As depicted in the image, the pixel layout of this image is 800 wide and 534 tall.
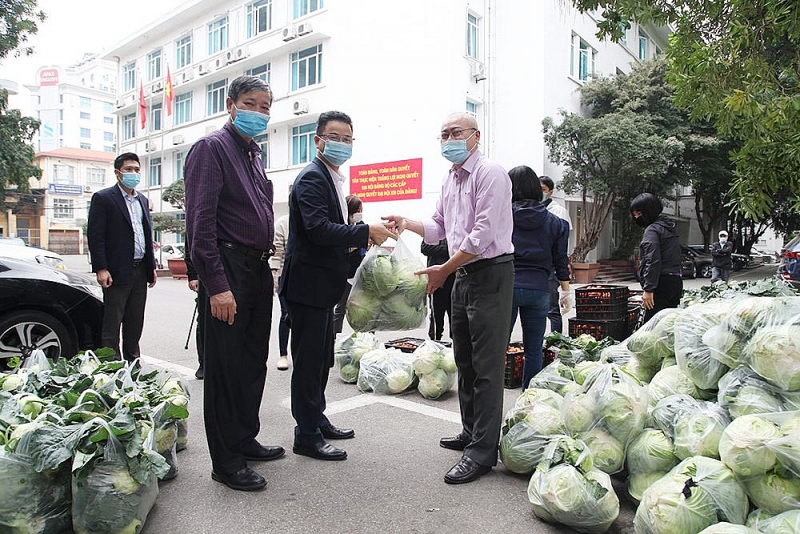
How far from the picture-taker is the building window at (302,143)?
2350 cm

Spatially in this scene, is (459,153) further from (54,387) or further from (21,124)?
(21,124)

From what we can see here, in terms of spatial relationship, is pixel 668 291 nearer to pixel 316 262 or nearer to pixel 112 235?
pixel 316 262

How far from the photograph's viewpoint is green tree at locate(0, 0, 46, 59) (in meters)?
15.6

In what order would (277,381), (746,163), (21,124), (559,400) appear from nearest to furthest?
(559,400)
(746,163)
(277,381)
(21,124)

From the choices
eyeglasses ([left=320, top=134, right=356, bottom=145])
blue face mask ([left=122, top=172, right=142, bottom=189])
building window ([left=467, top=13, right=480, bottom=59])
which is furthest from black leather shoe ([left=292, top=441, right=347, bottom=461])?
building window ([left=467, top=13, right=480, bottom=59])

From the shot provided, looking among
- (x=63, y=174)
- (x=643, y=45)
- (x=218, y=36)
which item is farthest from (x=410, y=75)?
(x=63, y=174)

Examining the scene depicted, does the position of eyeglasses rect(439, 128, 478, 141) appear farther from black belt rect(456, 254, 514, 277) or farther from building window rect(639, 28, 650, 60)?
building window rect(639, 28, 650, 60)

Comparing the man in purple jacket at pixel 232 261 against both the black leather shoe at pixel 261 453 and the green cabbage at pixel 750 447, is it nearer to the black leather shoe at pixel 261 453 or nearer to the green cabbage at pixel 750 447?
the black leather shoe at pixel 261 453

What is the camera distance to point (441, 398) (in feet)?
16.3

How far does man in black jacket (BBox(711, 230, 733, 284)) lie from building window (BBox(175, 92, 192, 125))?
25.5m

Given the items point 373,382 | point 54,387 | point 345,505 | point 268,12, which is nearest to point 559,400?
point 345,505

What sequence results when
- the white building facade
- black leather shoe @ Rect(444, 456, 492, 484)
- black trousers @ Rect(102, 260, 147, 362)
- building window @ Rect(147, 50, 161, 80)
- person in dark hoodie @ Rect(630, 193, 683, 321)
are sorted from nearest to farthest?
black leather shoe @ Rect(444, 456, 492, 484)
black trousers @ Rect(102, 260, 147, 362)
person in dark hoodie @ Rect(630, 193, 683, 321)
the white building facade
building window @ Rect(147, 50, 161, 80)

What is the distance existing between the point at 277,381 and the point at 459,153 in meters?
3.28

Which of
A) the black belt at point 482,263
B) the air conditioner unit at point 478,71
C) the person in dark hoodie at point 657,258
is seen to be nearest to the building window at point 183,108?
the air conditioner unit at point 478,71
